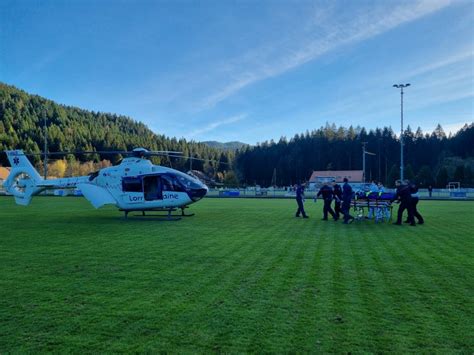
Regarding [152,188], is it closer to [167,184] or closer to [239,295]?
[167,184]

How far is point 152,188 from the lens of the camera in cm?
1595

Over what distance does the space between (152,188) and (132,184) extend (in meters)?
0.99

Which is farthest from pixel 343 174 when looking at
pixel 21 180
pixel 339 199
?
pixel 21 180

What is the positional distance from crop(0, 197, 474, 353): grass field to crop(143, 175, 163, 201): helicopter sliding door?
19.0ft

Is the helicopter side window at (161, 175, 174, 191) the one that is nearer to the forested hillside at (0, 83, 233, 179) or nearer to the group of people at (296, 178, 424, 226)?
the group of people at (296, 178, 424, 226)

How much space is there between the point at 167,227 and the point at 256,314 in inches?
363

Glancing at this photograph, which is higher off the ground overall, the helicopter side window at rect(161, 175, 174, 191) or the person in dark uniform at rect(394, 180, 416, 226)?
the helicopter side window at rect(161, 175, 174, 191)

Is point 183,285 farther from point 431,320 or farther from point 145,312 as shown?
point 431,320

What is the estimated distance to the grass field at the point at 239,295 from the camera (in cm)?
379

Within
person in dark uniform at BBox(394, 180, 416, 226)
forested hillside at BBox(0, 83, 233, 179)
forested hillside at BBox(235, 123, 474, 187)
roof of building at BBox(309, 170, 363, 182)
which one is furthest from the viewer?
forested hillside at BBox(235, 123, 474, 187)

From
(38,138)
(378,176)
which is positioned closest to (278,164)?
(378,176)

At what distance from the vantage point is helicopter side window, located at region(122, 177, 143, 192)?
16.0 meters

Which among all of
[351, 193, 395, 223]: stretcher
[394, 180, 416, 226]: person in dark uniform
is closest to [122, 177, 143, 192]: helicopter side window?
[351, 193, 395, 223]: stretcher

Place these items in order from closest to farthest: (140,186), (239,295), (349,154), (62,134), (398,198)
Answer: (239,295), (398,198), (140,186), (62,134), (349,154)
